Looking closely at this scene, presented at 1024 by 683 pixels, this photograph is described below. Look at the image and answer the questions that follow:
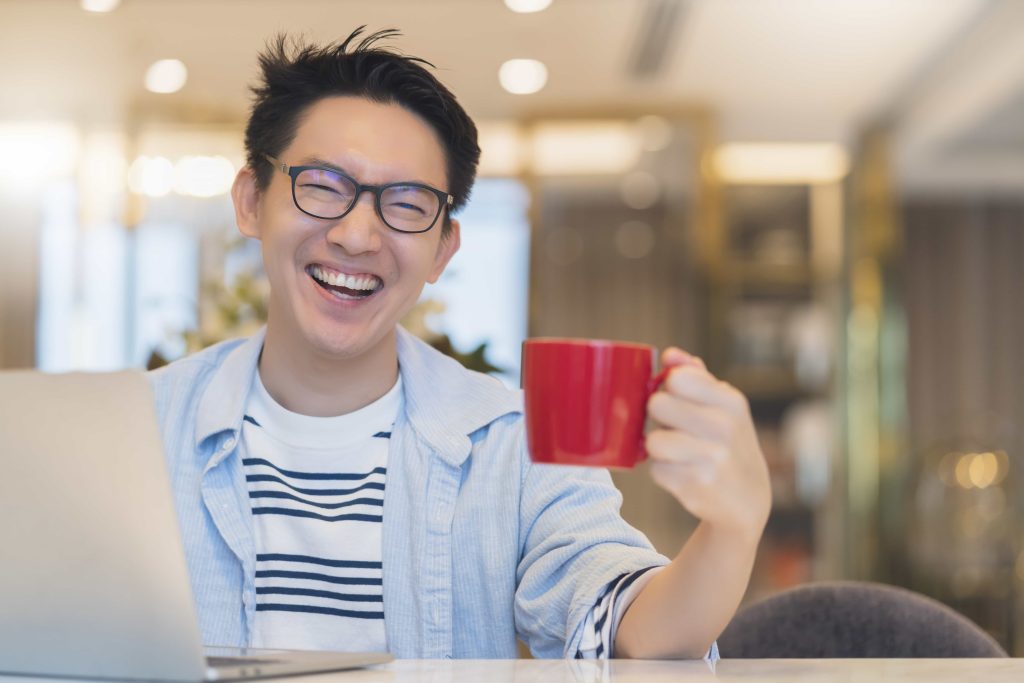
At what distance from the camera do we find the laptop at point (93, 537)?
0.81 m

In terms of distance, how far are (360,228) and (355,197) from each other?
1.4 inches

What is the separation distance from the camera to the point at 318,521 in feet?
4.36

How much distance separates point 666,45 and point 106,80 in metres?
2.05

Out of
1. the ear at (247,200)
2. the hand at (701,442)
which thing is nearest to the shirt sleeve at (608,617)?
the hand at (701,442)

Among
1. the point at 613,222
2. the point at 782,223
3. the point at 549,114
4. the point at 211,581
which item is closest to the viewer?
the point at 211,581

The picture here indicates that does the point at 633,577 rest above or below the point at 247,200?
below

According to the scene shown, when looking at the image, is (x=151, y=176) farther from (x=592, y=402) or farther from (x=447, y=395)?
(x=592, y=402)

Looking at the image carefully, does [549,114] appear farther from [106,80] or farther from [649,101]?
[106,80]

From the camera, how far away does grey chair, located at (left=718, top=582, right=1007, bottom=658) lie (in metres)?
1.29

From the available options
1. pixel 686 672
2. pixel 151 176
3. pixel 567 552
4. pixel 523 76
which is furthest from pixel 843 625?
pixel 151 176

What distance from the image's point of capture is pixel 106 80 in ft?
14.2

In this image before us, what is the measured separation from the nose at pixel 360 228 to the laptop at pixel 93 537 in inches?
19.7

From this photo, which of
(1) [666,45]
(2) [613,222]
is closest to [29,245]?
(1) [666,45]

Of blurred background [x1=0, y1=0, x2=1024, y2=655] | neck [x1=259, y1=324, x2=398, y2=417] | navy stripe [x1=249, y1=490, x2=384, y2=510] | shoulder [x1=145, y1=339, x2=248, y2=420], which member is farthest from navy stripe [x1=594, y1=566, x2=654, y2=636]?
blurred background [x1=0, y1=0, x2=1024, y2=655]
